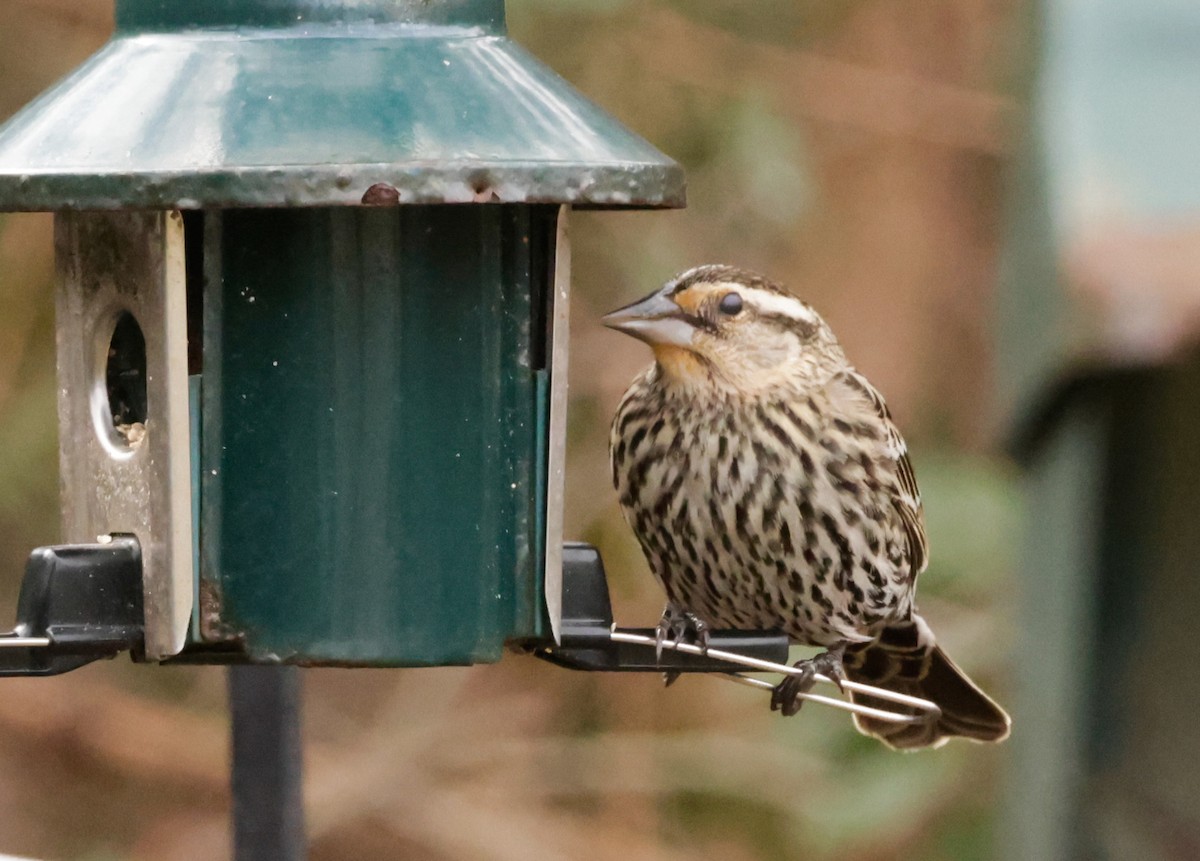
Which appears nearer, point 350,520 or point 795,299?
point 350,520

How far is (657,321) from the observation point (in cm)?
418

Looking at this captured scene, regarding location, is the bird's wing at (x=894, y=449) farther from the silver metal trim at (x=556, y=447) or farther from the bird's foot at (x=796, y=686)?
the silver metal trim at (x=556, y=447)

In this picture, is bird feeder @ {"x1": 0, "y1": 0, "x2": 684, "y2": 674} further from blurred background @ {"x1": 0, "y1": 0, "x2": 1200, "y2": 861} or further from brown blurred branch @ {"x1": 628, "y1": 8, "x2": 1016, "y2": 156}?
brown blurred branch @ {"x1": 628, "y1": 8, "x2": 1016, "y2": 156}

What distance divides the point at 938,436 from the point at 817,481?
13.1 ft

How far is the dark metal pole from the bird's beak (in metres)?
0.82

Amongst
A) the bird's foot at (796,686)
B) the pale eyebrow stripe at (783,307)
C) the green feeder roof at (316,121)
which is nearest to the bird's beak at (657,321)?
the pale eyebrow stripe at (783,307)

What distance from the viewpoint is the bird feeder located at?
10.3 feet

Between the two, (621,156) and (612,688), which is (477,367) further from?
(612,688)

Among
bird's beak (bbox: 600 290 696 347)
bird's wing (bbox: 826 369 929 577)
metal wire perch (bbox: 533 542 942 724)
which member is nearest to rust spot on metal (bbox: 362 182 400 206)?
metal wire perch (bbox: 533 542 942 724)

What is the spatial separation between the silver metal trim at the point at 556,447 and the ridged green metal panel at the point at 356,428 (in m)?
0.08

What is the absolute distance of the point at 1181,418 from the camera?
6.38 meters

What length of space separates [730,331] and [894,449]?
1.65 ft

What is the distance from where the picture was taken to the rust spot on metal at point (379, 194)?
2.95 meters

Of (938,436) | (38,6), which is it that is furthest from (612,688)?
(38,6)
